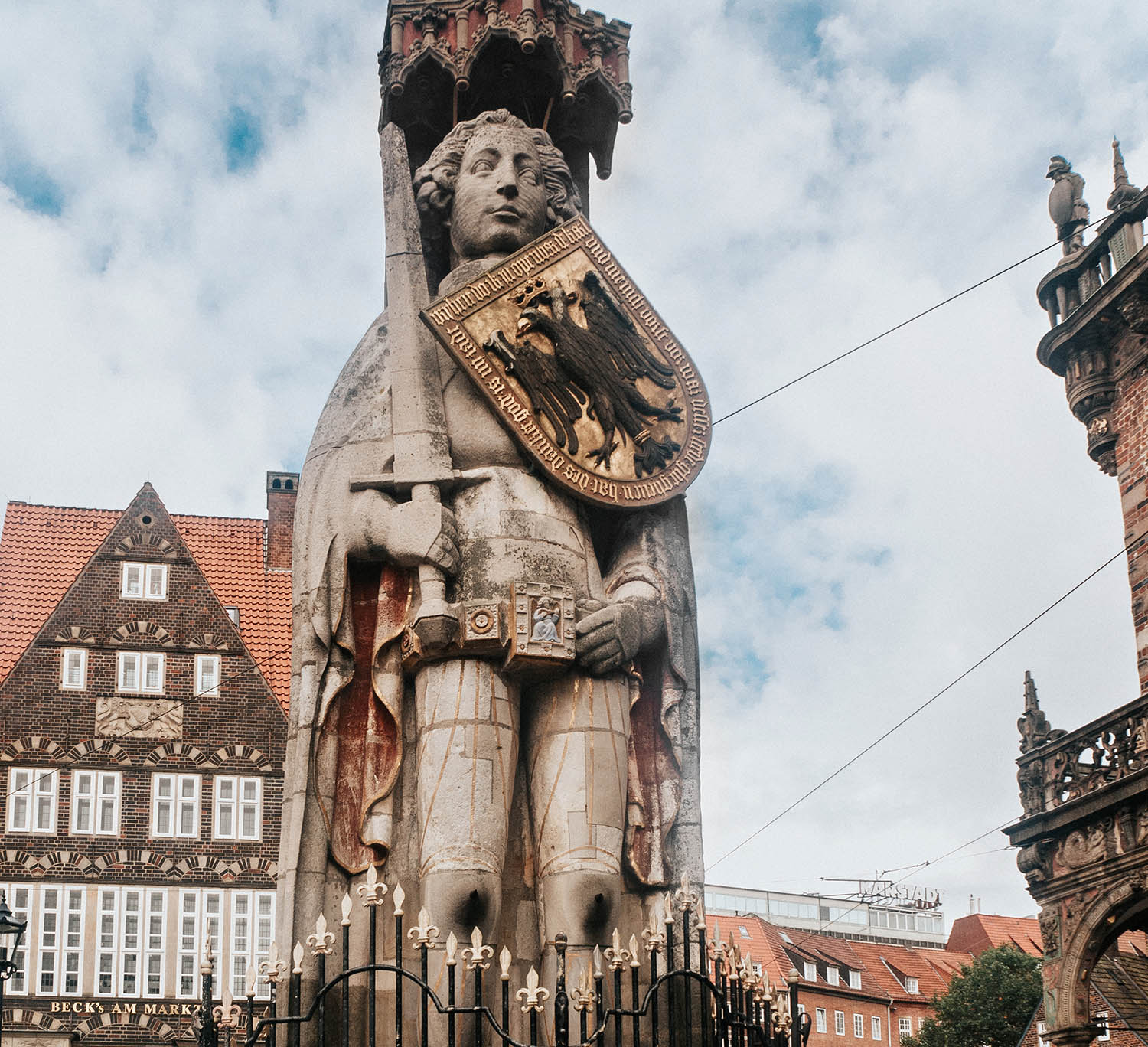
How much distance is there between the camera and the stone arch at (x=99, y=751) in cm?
2925

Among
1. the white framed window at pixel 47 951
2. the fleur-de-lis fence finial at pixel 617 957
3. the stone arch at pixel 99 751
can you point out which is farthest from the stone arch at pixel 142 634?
the fleur-de-lis fence finial at pixel 617 957

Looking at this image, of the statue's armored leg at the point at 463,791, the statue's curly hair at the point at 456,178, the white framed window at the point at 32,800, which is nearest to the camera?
the statue's armored leg at the point at 463,791

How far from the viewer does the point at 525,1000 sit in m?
7.94

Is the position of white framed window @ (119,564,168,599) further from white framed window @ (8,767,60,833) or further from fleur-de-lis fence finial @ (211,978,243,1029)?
fleur-de-lis fence finial @ (211,978,243,1029)

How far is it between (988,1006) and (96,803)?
2174 centimetres

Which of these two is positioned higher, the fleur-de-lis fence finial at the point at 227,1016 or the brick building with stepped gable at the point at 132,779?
the brick building with stepped gable at the point at 132,779

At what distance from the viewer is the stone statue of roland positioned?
856cm

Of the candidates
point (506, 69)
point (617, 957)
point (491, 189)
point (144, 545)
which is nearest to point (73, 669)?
point (144, 545)

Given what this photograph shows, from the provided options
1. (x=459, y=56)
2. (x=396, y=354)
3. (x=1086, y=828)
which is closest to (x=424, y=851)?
(x=396, y=354)

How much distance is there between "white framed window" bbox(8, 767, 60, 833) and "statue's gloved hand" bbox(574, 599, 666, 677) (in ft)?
71.4

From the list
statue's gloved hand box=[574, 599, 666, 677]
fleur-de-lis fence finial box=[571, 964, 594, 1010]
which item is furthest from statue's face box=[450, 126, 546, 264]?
fleur-de-lis fence finial box=[571, 964, 594, 1010]

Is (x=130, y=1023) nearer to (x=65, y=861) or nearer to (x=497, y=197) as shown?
(x=65, y=861)

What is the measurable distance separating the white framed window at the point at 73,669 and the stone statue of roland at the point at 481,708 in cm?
2131

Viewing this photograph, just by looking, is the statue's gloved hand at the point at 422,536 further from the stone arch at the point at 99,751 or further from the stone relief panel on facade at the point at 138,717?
the stone relief panel on facade at the point at 138,717
